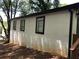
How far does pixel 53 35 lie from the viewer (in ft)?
36.1

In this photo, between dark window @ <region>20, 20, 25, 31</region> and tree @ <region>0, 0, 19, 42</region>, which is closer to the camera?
dark window @ <region>20, 20, 25, 31</region>

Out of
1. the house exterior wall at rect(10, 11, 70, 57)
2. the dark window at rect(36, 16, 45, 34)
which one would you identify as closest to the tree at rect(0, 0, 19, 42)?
the house exterior wall at rect(10, 11, 70, 57)

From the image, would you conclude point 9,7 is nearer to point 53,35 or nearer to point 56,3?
point 56,3

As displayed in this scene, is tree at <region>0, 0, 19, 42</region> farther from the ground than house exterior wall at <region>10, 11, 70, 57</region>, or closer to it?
farther from the ground

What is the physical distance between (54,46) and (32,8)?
712 inches

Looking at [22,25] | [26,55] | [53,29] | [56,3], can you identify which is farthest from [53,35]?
[56,3]

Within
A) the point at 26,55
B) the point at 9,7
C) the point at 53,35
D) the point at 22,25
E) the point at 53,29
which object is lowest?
the point at 26,55

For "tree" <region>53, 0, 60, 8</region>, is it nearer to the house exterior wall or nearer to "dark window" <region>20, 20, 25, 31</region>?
"dark window" <region>20, 20, 25, 31</region>

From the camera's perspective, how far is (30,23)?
15.0m

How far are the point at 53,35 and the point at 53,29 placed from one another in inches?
14.9

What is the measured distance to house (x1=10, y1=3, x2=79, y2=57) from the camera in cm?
913

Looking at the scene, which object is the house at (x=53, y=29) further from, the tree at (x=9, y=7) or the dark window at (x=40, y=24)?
the tree at (x=9, y=7)

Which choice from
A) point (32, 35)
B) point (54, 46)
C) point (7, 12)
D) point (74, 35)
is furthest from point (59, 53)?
point (7, 12)

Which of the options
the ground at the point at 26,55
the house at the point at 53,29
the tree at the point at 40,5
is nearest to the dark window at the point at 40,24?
the house at the point at 53,29
